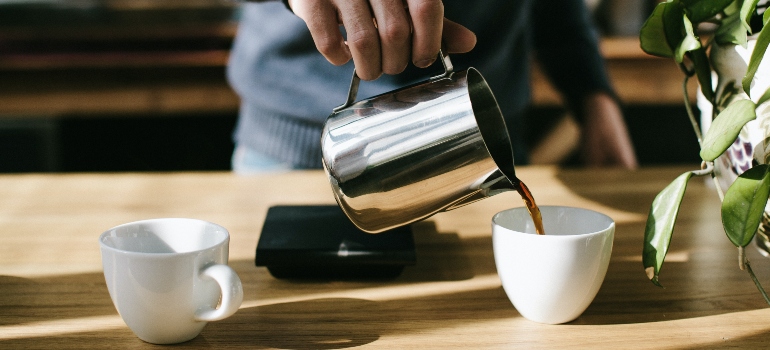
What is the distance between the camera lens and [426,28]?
0.54 m

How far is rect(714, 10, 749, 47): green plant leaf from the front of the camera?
54cm

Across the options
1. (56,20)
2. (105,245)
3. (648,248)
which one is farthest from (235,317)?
(56,20)

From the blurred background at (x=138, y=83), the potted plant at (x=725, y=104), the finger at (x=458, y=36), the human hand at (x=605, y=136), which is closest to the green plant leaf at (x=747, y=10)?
the potted plant at (x=725, y=104)

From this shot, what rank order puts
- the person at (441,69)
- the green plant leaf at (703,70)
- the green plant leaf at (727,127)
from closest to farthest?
the green plant leaf at (727,127)
the green plant leaf at (703,70)
the person at (441,69)

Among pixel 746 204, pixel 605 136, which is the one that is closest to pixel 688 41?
pixel 746 204

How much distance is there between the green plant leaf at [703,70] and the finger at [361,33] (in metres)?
0.27

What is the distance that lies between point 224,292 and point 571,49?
37.3 inches

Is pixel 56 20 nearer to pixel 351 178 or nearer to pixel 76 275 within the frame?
pixel 76 275

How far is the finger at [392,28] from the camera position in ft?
1.78

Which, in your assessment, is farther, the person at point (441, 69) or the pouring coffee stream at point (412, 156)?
the person at point (441, 69)

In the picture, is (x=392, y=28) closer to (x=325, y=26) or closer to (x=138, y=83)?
(x=325, y=26)

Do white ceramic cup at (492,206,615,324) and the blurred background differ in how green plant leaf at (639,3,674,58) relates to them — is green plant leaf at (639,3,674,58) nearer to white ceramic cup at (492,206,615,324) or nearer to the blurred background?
white ceramic cup at (492,206,615,324)

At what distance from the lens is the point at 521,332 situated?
1.75 ft

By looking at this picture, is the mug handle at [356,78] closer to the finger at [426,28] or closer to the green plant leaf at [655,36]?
the finger at [426,28]
